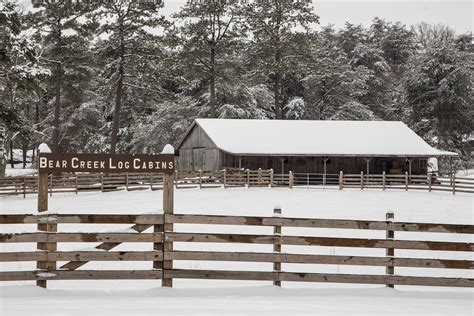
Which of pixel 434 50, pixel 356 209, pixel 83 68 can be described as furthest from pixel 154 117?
pixel 356 209

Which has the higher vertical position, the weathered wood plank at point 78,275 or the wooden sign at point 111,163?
the wooden sign at point 111,163

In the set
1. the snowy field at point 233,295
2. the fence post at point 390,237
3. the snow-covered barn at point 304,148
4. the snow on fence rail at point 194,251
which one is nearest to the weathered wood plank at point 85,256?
the snow on fence rail at point 194,251

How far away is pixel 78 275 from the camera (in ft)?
28.4

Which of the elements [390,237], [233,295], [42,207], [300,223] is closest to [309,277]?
[300,223]

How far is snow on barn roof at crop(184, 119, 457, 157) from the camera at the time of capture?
3906 centimetres

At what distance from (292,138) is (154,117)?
18.3 m

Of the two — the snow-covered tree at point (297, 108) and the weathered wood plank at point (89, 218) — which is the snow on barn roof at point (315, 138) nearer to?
the snow-covered tree at point (297, 108)

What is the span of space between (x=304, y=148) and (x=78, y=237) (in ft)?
104

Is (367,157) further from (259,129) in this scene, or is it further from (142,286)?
(142,286)

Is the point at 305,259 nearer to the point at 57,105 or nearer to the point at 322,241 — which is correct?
the point at 322,241

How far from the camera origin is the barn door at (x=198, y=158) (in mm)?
42375

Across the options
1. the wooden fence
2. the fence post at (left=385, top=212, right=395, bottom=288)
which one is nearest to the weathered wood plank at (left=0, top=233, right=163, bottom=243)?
the fence post at (left=385, top=212, right=395, bottom=288)

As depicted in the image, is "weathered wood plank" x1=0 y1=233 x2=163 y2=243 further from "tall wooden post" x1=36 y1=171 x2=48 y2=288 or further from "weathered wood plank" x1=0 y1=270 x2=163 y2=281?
"weathered wood plank" x1=0 y1=270 x2=163 y2=281

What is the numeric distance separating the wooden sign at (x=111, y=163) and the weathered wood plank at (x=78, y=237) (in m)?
1.08
